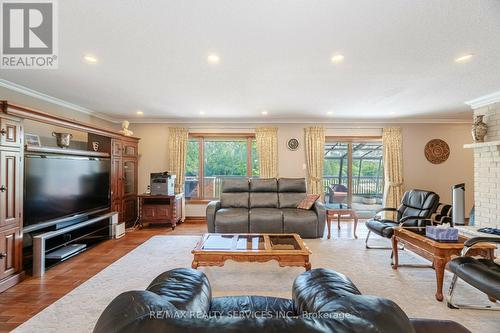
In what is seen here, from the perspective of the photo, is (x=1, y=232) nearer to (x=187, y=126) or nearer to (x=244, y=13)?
(x=244, y=13)

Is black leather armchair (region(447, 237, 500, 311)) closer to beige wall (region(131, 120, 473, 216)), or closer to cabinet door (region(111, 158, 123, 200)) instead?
beige wall (region(131, 120, 473, 216))

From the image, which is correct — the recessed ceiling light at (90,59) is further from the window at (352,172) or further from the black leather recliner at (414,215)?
the window at (352,172)

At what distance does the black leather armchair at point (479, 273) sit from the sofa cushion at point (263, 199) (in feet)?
9.85

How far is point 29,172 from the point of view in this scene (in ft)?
9.84

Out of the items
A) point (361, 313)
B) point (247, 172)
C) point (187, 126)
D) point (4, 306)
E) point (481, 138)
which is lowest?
point (4, 306)

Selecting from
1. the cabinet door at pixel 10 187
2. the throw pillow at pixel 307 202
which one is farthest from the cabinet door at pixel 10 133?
the throw pillow at pixel 307 202

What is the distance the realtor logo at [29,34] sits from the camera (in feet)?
6.20

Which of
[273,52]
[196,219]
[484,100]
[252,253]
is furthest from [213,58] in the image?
[484,100]

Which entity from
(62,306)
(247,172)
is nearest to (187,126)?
(247,172)

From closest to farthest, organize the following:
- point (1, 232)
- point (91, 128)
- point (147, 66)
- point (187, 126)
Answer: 1. point (1, 232)
2. point (147, 66)
3. point (91, 128)
4. point (187, 126)

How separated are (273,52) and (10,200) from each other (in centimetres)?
329

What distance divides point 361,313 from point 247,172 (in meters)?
5.55

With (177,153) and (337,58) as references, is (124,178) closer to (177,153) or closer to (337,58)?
(177,153)

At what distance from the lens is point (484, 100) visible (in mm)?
4191
